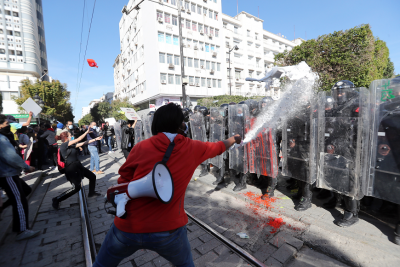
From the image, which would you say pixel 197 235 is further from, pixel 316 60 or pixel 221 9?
pixel 221 9

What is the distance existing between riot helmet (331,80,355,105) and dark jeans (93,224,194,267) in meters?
3.10

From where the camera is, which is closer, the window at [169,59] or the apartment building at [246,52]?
the window at [169,59]

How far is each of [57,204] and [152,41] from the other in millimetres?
27184

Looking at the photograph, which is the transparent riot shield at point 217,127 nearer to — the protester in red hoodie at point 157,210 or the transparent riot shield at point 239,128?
the transparent riot shield at point 239,128

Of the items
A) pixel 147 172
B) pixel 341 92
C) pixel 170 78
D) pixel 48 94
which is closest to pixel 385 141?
pixel 341 92

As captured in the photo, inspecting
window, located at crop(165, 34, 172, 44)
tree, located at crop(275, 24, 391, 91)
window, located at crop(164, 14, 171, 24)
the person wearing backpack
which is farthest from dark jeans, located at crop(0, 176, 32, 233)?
window, located at crop(164, 14, 171, 24)

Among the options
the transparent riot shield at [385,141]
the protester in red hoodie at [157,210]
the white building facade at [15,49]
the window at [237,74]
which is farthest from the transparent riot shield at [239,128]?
the white building facade at [15,49]

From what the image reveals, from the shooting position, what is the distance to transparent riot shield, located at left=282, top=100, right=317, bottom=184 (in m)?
3.45

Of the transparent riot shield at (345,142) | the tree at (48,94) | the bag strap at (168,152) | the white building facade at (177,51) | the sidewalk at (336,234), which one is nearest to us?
the bag strap at (168,152)

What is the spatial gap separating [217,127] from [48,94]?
2757cm

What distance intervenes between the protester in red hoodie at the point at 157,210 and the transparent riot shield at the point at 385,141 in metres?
2.74

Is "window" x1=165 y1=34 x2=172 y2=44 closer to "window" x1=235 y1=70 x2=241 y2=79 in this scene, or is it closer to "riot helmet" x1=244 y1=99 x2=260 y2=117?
"window" x1=235 y1=70 x2=241 y2=79

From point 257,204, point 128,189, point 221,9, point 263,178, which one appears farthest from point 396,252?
point 221,9

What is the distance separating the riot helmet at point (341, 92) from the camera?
10.1ft
